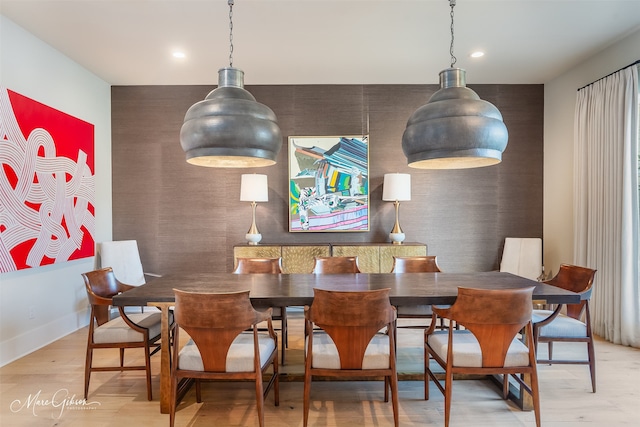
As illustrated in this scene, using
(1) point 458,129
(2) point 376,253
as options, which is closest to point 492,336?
(1) point 458,129

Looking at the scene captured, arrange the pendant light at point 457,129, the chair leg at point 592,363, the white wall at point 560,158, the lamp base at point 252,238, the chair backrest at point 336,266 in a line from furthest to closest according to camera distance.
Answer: the lamp base at point 252,238 → the white wall at point 560,158 → the chair backrest at point 336,266 → the chair leg at point 592,363 → the pendant light at point 457,129

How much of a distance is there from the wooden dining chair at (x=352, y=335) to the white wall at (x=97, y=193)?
9.47ft

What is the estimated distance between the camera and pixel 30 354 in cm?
332

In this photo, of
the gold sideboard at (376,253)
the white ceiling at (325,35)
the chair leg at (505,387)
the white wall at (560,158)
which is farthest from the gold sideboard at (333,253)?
the white ceiling at (325,35)

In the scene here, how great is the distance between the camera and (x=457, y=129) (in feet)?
6.18

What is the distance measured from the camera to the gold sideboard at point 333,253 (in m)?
4.33

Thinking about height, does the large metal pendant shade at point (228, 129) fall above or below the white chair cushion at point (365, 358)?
above

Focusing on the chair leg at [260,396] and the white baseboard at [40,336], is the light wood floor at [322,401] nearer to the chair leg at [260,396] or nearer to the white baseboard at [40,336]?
the white baseboard at [40,336]

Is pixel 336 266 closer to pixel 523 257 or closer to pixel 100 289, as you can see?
A: pixel 100 289

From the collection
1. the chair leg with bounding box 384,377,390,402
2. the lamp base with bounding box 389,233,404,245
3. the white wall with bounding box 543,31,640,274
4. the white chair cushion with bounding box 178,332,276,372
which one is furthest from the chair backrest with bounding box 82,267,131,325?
the white wall with bounding box 543,31,640,274

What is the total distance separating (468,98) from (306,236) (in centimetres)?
316

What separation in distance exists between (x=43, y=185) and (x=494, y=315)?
4021 millimetres

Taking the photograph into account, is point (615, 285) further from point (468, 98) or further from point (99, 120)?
point (99, 120)

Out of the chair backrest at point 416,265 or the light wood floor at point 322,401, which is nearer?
the light wood floor at point 322,401
